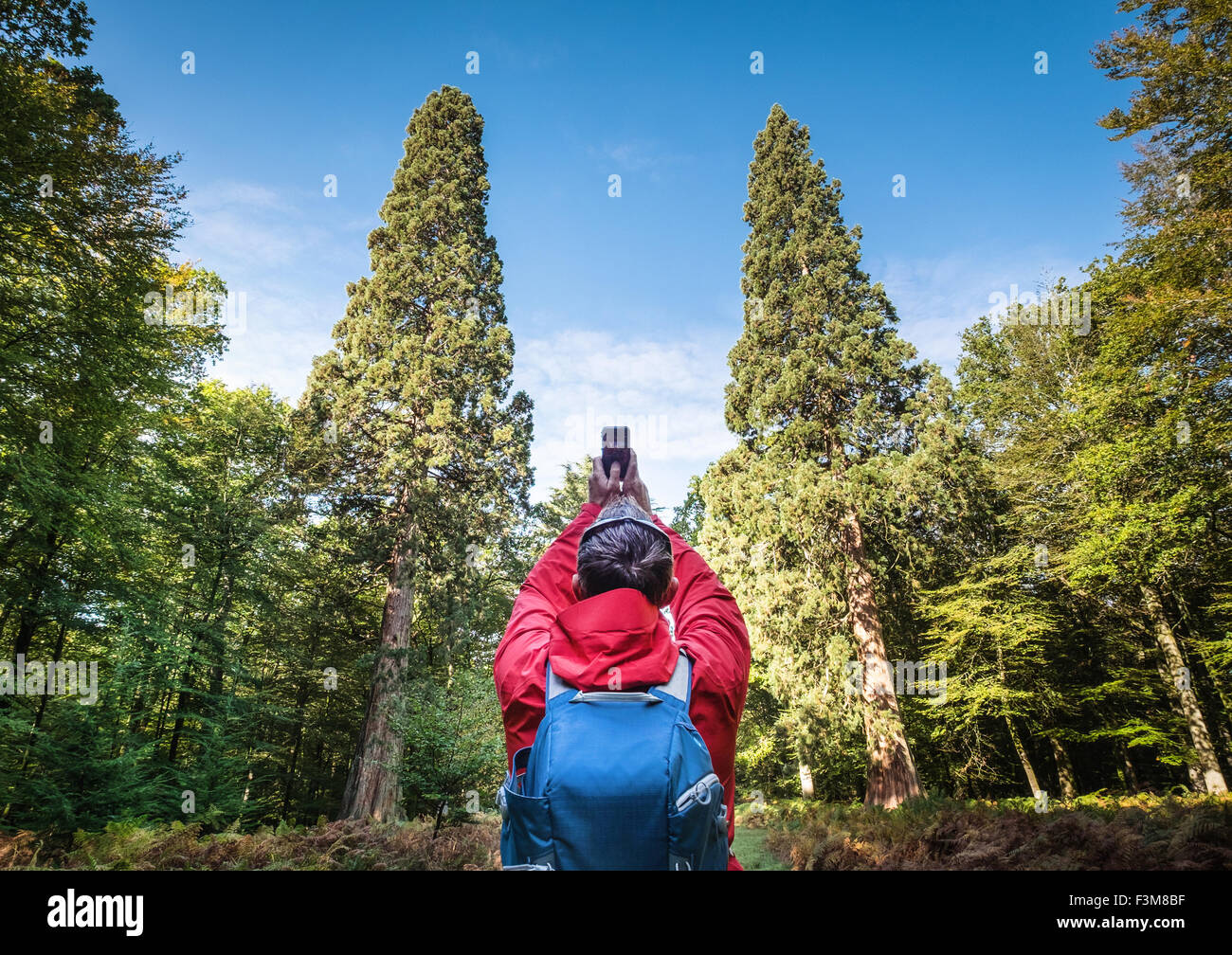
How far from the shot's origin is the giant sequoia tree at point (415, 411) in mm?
13289

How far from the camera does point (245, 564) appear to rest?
15.3 meters

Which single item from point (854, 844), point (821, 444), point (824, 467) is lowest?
point (854, 844)

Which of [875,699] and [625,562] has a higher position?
[625,562]

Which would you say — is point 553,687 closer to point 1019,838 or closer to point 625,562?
point 625,562

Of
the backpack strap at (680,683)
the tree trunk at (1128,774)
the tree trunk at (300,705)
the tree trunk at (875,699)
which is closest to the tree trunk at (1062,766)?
the tree trunk at (1128,774)

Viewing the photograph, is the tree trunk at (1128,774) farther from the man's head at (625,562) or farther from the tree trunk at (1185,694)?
the man's head at (625,562)

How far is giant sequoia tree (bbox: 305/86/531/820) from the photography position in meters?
13.3

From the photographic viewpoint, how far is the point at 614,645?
1.29 meters

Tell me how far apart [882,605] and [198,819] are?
56.1 ft

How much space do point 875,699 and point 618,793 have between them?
44.6 feet

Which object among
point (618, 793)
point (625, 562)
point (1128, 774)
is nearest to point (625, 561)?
point (625, 562)

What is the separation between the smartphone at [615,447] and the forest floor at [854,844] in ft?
26.3

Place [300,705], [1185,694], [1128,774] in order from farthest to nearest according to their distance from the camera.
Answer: [300,705] < [1128,774] < [1185,694]
